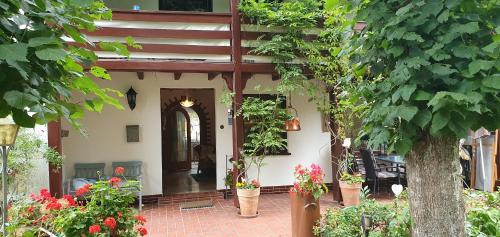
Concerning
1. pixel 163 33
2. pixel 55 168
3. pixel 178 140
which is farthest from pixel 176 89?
pixel 178 140

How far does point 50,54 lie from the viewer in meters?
0.88

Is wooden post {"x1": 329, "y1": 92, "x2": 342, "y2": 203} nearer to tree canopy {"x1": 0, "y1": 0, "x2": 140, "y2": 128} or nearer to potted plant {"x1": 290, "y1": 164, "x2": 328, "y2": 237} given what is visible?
potted plant {"x1": 290, "y1": 164, "x2": 328, "y2": 237}

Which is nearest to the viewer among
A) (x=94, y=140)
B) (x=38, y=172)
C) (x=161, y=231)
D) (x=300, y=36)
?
(x=161, y=231)

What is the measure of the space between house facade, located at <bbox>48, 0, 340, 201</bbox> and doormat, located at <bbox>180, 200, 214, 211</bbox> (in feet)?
2.43

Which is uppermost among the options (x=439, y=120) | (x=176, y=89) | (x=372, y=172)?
(x=176, y=89)

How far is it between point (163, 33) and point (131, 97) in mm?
1815

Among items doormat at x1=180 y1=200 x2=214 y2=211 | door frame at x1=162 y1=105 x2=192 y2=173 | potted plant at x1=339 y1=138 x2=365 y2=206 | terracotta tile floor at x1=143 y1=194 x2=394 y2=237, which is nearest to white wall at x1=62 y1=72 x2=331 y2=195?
doormat at x1=180 y1=200 x2=214 y2=211

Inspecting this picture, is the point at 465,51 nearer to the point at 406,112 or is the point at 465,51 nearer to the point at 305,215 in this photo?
the point at 406,112

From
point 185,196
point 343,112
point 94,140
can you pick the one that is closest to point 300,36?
point 343,112

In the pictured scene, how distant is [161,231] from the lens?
5.50 metres

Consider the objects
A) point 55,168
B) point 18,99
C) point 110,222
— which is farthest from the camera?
point 55,168

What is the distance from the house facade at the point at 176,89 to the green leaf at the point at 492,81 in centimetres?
480

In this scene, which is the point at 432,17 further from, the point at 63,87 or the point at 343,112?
the point at 343,112

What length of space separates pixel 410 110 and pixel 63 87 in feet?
4.97
